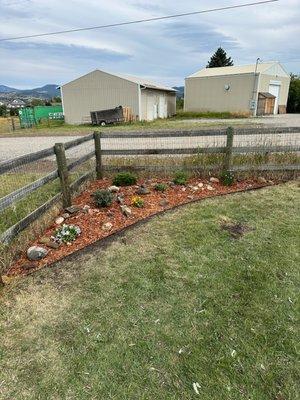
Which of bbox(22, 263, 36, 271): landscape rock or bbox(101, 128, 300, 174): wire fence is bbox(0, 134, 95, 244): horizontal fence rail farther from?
bbox(101, 128, 300, 174): wire fence

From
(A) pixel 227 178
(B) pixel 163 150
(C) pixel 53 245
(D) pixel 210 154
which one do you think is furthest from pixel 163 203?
(C) pixel 53 245

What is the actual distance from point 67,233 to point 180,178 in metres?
2.79

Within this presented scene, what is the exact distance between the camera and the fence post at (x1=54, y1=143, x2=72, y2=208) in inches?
178

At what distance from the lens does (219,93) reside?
3294cm

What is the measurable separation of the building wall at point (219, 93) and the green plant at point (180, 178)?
2742 centimetres

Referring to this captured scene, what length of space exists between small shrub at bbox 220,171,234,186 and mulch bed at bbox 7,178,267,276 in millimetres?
92

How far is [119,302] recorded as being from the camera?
2.88 meters

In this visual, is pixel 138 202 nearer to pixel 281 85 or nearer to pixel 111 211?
pixel 111 211

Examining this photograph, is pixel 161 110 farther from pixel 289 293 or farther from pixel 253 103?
pixel 289 293

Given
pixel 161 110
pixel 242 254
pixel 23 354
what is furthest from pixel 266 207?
pixel 161 110

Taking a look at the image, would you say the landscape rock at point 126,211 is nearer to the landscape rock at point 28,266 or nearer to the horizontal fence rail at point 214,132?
the landscape rock at point 28,266

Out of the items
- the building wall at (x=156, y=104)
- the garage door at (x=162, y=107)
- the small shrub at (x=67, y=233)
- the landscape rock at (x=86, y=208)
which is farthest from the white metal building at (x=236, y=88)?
the small shrub at (x=67, y=233)

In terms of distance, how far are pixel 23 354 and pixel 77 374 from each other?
1.59ft

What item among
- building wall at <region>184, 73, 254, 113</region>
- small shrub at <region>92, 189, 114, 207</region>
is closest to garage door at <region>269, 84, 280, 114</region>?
building wall at <region>184, 73, 254, 113</region>
